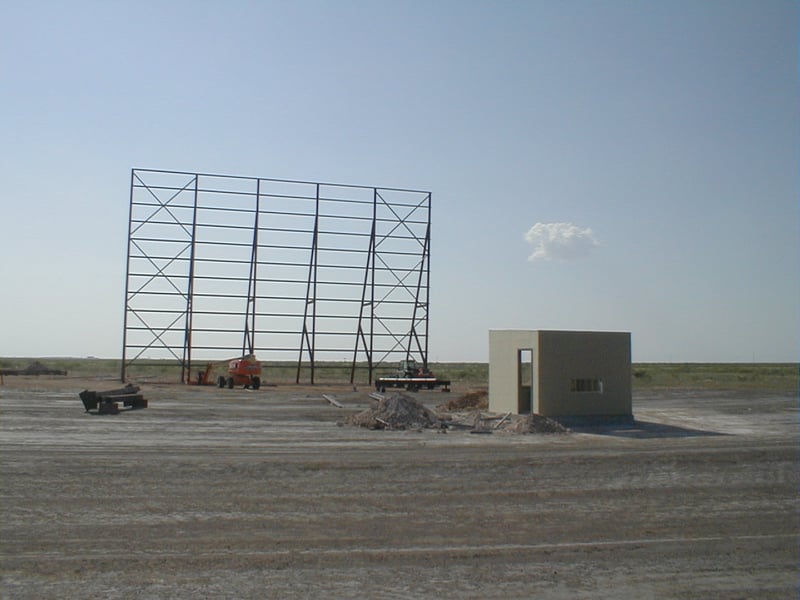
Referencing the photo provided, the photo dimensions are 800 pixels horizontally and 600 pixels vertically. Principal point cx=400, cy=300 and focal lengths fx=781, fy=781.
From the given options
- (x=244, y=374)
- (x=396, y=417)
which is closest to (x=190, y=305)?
(x=244, y=374)

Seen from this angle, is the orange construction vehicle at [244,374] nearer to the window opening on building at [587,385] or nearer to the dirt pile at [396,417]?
the dirt pile at [396,417]

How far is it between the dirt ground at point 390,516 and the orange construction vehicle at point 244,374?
2360 cm

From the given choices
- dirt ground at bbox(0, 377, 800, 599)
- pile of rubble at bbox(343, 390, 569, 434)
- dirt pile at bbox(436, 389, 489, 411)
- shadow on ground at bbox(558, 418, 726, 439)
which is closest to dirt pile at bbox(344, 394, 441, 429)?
pile of rubble at bbox(343, 390, 569, 434)

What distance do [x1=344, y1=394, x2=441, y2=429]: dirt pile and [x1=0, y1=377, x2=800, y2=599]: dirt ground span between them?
2814 mm

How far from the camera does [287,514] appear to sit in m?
11.1

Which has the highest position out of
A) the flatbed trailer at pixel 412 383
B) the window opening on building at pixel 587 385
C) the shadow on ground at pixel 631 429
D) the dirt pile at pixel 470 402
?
the window opening on building at pixel 587 385

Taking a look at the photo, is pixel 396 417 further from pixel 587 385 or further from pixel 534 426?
pixel 587 385

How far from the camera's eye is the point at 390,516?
11164 mm

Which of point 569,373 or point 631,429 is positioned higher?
point 569,373

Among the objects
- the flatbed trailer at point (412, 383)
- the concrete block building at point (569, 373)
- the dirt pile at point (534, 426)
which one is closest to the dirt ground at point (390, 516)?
the dirt pile at point (534, 426)

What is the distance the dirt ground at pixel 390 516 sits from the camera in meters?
8.02

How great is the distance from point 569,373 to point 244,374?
24685mm

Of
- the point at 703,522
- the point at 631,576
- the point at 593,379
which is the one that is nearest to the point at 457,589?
the point at 631,576

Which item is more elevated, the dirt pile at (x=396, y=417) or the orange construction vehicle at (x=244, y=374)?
the orange construction vehicle at (x=244, y=374)
